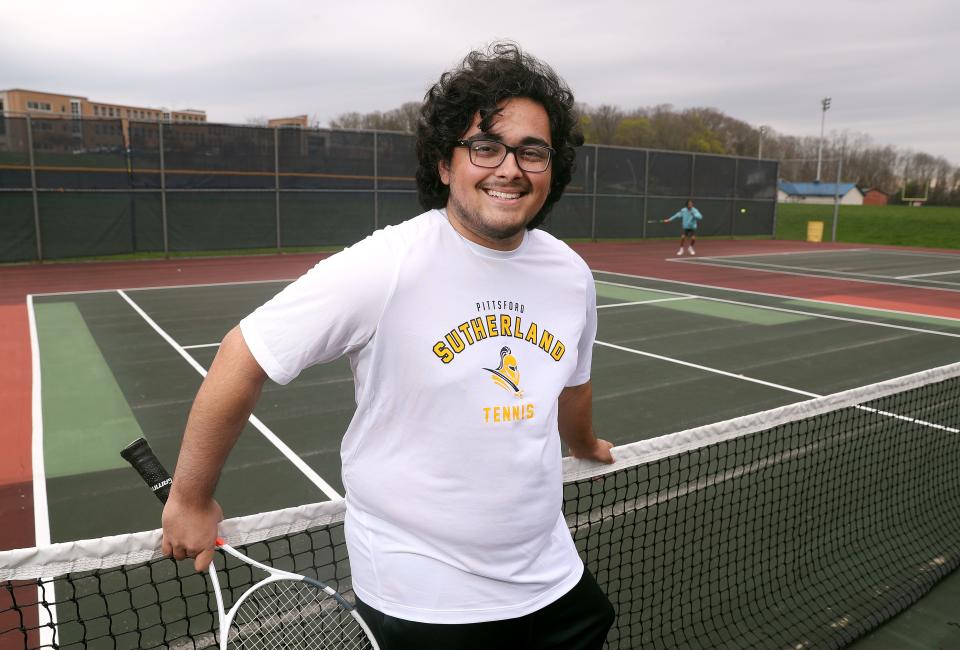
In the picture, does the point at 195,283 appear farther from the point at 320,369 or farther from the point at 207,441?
the point at 207,441

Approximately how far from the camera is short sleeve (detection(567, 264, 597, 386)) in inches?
87.2

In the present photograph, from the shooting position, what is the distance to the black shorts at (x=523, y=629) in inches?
70.2

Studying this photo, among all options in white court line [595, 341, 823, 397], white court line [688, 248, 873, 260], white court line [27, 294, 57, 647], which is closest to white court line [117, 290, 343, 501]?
white court line [27, 294, 57, 647]

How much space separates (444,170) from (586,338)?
65 cm

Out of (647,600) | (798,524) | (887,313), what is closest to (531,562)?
(647,600)

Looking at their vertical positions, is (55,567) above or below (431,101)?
below

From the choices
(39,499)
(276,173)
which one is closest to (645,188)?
(276,173)

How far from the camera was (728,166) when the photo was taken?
31609 mm

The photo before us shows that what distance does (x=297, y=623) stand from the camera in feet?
7.14

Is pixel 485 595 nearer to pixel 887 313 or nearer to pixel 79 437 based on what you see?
pixel 79 437

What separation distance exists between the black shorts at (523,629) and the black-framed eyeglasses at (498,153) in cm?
110

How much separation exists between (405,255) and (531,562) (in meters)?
0.82

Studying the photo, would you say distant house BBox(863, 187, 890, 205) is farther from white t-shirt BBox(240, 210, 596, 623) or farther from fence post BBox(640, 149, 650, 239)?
white t-shirt BBox(240, 210, 596, 623)

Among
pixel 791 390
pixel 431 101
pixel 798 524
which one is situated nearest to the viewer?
pixel 431 101
